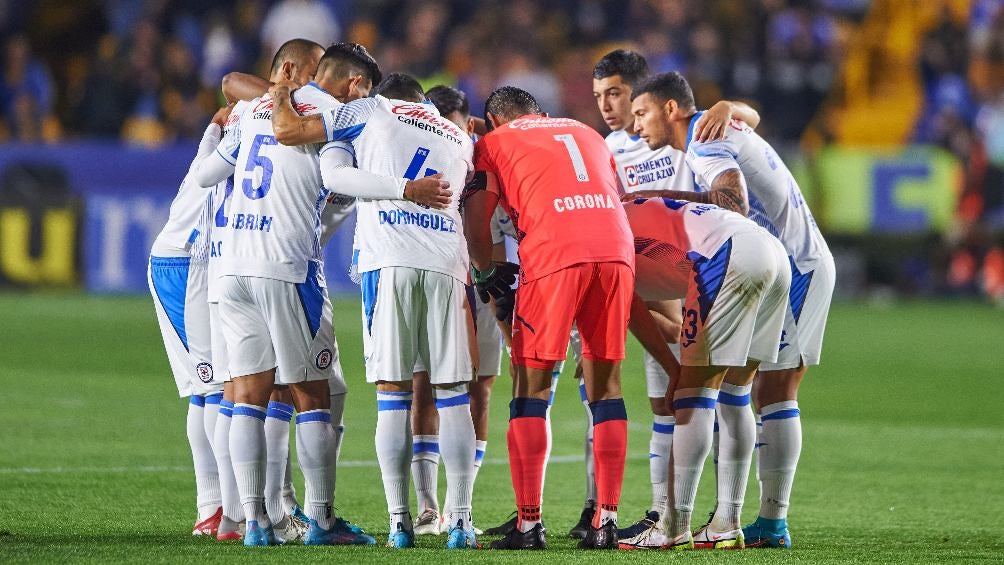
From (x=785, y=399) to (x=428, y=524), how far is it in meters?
1.83

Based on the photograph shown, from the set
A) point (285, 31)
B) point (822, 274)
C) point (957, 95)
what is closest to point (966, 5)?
point (957, 95)

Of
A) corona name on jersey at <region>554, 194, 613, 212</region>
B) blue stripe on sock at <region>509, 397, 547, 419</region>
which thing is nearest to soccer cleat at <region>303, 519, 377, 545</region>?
blue stripe on sock at <region>509, 397, 547, 419</region>

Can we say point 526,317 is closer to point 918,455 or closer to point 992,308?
point 918,455

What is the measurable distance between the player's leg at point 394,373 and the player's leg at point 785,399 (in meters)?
1.69

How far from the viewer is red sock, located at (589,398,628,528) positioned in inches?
260

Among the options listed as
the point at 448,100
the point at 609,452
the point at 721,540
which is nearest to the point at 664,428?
the point at 721,540

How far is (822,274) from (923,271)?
15324 millimetres

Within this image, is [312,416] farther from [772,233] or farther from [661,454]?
[772,233]

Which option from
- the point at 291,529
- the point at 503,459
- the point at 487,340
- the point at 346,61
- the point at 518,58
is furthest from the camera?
the point at 518,58

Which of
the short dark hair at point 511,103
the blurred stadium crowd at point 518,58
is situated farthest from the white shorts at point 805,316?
the blurred stadium crowd at point 518,58

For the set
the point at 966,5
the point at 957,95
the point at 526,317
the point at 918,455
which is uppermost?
the point at 966,5

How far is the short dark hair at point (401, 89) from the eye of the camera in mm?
7152

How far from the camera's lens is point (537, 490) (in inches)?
260

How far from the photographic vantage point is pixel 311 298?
6.84m
